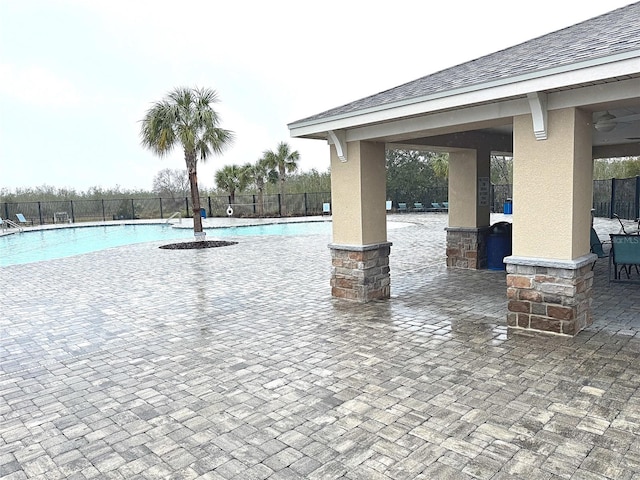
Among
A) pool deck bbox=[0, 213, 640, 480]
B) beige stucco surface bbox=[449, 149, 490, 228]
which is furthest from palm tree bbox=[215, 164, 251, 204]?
pool deck bbox=[0, 213, 640, 480]

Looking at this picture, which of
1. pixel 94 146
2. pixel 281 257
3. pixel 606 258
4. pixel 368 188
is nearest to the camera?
pixel 368 188

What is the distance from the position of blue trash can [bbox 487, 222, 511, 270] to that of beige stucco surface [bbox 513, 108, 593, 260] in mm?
3588

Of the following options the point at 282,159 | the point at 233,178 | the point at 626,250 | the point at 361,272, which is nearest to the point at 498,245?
the point at 626,250

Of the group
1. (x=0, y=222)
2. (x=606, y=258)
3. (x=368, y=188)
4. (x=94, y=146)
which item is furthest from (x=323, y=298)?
(x=94, y=146)

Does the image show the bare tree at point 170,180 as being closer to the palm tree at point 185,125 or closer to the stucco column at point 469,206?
the palm tree at point 185,125

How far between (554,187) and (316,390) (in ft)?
10.0

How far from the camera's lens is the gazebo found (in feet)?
14.0

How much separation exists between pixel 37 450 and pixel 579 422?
3.43m

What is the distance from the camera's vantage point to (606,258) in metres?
9.50

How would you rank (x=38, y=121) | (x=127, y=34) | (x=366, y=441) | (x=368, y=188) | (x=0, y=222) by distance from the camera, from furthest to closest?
(x=38, y=121) < (x=0, y=222) < (x=127, y=34) < (x=368, y=188) < (x=366, y=441)

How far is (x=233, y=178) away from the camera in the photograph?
28328mm

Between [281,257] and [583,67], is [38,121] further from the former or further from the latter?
[583,67]

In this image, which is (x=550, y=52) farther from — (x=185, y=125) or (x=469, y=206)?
(x=185, y=125)

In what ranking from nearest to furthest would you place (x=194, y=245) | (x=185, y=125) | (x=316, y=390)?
(x=316, y=390)
(x=185, y=125)
(x=194, y=245)
